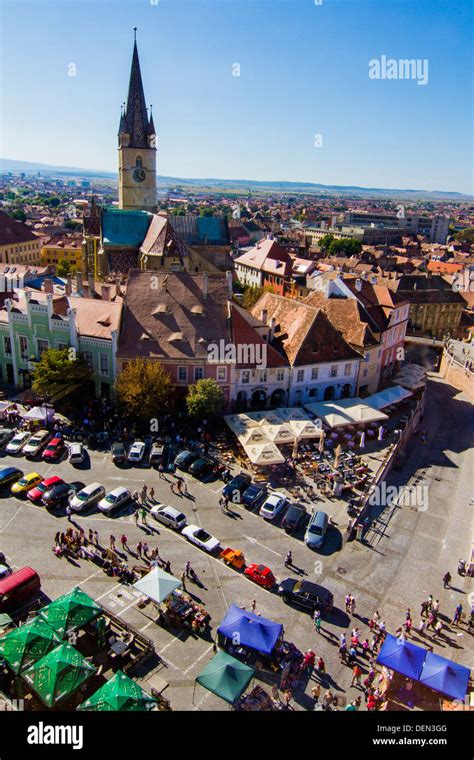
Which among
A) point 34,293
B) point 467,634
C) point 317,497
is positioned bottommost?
point 467,634

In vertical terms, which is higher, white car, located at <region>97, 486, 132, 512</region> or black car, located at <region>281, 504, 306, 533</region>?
white car, located at <region>97, 486, 132, 512</region>

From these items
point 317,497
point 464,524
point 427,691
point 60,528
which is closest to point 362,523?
point 317,497

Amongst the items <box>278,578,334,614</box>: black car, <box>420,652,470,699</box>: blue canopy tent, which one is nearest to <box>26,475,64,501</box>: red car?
<box>278,578,334,614</box>: black car

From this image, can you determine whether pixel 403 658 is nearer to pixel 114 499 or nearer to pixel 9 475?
pixel 114 499

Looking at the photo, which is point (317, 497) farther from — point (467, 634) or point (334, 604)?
point (467, 634)

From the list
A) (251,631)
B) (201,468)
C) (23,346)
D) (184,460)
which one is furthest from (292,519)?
(23,346)

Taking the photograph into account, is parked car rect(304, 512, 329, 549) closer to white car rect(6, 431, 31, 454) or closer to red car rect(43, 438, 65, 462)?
red car rect(43, 438, 65, 462)
